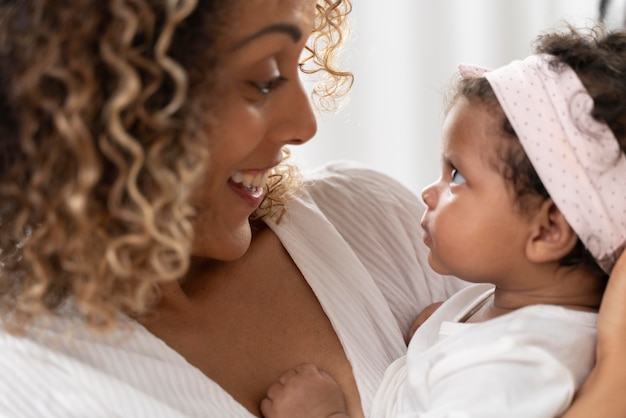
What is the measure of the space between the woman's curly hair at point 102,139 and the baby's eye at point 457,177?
0.40 metres

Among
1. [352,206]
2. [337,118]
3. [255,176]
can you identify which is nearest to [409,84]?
[337,118]

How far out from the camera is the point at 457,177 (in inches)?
54.7

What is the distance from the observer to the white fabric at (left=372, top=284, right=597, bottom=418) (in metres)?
1.21

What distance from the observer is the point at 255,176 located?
1.38 metres

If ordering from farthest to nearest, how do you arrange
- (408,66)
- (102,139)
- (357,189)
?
(408,66), (357,189), (102,139)

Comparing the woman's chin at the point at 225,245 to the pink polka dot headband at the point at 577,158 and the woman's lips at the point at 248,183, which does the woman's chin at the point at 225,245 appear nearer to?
the woman's lips at the point at 248,183

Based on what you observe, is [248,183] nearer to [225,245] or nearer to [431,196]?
[225,245]

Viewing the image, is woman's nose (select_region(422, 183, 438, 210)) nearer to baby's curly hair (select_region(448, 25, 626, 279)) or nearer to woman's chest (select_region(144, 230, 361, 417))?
baby's curly hair (select_region(448, 25, 626, 279))

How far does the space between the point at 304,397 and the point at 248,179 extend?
328 millimetres

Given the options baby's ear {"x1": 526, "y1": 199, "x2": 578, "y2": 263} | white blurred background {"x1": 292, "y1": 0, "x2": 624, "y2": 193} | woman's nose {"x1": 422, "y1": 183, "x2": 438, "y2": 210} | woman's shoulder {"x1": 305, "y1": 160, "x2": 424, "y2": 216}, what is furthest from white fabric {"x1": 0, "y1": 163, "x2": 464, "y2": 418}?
white blurred background {"x1": 292, "y1": 0, "x2": 624, "y2": 193}

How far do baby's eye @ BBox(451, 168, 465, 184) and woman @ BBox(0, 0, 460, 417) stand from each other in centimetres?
23

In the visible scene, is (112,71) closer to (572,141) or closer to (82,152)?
(82,152)

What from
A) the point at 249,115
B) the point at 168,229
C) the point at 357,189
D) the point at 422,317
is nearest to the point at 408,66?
the point at 357,189

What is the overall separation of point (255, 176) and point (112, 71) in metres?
0.36
